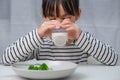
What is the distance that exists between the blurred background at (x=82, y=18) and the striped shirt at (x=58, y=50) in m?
0.28

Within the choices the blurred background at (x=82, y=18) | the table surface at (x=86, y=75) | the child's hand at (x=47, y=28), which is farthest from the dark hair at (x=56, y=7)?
the blurred background at (x=82, y=18)

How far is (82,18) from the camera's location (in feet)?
4.95

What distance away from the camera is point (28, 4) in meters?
1.48

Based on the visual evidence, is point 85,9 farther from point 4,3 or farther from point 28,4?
point 4,3

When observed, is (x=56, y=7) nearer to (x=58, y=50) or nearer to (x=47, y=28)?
(x=47, y=28)

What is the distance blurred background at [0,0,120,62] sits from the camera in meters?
1.48

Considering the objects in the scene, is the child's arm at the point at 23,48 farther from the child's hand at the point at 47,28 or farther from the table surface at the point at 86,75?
the table surface at the point at 86,75

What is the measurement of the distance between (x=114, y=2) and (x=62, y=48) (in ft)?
1.52

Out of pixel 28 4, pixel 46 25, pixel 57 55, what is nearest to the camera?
pixel 46 25

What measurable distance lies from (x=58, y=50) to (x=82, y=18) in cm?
36

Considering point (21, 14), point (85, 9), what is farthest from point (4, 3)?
point (85, 9)

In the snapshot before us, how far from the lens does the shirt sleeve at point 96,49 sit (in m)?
1.06

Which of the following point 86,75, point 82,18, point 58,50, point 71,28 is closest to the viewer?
point 86,75

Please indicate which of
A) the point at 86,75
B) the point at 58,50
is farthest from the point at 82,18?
the point at 86,75
